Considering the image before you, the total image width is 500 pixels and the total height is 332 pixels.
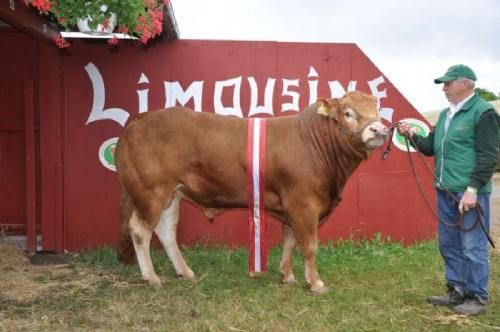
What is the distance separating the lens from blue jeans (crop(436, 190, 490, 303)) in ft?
14.2

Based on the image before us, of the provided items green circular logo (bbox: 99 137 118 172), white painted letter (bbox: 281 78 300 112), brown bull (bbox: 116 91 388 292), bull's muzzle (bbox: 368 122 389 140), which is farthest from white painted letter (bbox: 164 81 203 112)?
bull's muzzle (bbox: 368 122 389 140)

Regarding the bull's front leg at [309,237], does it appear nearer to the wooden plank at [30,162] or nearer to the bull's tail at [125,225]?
the bull's tail at [125,225]

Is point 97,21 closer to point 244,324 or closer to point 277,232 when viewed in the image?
point 244,324

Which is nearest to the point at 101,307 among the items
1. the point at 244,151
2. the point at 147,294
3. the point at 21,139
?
the point at 147,294

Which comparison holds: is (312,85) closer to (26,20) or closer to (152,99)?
(152,99)

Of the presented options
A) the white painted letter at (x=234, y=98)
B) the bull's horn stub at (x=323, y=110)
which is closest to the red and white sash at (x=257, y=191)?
the bull's horn stub at (x=323, y=110)

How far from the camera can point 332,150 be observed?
5.09m

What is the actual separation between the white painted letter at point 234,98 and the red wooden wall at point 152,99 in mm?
26

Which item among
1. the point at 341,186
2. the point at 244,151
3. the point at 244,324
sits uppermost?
the point at 244,151

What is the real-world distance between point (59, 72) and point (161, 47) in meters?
1.21

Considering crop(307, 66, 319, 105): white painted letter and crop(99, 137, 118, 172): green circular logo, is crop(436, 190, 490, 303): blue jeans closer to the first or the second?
crop(307, 66, 319, 105): white painted letter

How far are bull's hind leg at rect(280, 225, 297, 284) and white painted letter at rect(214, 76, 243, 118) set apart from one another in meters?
1.82

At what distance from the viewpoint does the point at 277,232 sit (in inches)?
269

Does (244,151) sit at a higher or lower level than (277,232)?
higher
